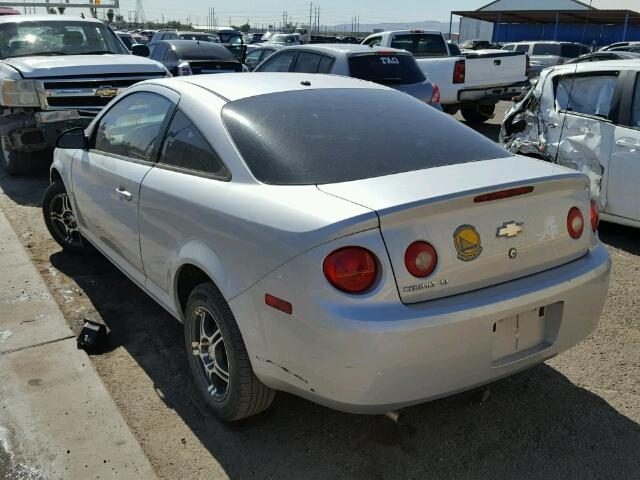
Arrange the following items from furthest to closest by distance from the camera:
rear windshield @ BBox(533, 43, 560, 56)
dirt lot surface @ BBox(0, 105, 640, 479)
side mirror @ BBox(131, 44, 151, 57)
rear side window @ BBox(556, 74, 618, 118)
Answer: rear windshield @ BBox(533, 43, 560, 56), side mirror @ BBox(131, 44, 151, 57), rear side window @ BBox(556, 74, 618, 118), dirt lot surface @ BBox(0, 105, 640, 479)

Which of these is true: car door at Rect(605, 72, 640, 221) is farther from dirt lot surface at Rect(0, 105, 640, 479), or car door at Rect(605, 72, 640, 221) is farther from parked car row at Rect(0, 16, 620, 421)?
parked car row at Rect(0, 16, 620, 421)

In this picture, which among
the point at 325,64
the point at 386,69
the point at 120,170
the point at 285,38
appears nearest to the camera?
the point at 120,170

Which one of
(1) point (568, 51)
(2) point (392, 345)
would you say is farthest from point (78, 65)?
(1) point (568, 51)

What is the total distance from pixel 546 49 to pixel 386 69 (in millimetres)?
18913

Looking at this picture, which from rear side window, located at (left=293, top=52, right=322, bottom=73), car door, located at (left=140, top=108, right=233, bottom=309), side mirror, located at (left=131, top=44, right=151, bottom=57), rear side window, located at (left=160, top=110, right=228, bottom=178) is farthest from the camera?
side mirror, located at (left=131, top=44, right=151, bottom=57)

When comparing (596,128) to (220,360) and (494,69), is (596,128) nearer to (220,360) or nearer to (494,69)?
(220,360)

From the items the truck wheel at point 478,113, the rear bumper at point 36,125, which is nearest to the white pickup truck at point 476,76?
the truck wheel at point 478,113

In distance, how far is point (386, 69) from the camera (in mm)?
8680

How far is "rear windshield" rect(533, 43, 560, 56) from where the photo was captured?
80.9 feet

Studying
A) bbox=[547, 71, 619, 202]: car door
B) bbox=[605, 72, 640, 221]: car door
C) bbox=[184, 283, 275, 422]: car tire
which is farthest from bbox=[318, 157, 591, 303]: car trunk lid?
bbox=[547, 71, 619, 202]: car door

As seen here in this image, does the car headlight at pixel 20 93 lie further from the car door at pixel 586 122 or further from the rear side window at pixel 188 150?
the car door at pixel 586 122

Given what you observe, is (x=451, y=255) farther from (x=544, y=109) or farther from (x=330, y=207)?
(x=544, y=109)

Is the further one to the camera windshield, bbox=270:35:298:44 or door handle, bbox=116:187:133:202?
windshield, bbox=270:35:298:44

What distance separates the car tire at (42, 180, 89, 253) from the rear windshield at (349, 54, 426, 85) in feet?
14.5
